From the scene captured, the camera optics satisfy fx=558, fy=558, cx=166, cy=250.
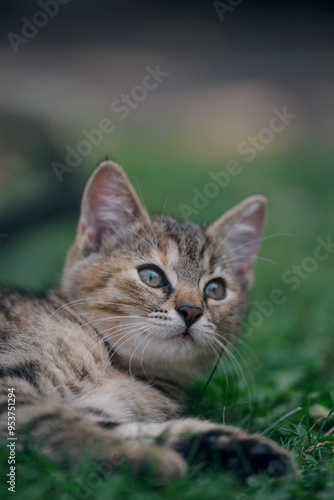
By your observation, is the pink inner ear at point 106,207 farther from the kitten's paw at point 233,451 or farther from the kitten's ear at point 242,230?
the kitten's paw at point 233,451

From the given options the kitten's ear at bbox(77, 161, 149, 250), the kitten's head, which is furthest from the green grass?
the kitten's ear at bbox(77, 161, 149, 250)

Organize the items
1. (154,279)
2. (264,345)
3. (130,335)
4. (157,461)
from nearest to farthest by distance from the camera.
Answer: (157,461) < (130,335) < (154,279) < (264,345)

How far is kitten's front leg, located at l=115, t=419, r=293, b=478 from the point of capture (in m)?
2.46

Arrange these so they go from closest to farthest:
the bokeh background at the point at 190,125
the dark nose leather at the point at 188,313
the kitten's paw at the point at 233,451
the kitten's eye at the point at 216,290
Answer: the kitten's paw at the point at 233,451, the dark nose leather at the point at 188,313, the kitten's eye at the point at 216,290, the bokeh background at the point at 190,125

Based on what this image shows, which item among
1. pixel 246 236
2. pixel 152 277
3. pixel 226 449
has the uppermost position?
pixel 246 236

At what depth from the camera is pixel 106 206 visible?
3.88 m

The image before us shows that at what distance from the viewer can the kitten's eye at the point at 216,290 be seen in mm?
3762

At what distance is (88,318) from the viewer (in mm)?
3463

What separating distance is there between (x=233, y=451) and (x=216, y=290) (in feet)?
4.87

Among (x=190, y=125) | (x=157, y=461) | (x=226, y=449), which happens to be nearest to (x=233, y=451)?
(x=226, y=449)

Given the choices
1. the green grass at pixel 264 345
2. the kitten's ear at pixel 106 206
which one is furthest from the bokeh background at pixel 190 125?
the kitten's ear at pixel 106 206

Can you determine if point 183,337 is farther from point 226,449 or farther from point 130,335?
point 226,449

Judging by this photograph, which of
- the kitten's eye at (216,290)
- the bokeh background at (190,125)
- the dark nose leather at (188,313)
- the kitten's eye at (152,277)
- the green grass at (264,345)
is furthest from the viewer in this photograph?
the bokeh background at (190,125)

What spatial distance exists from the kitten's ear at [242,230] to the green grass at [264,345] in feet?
1.60
